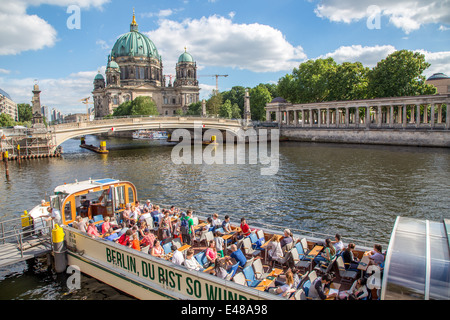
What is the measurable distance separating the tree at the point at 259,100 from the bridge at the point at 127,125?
87.6 feet

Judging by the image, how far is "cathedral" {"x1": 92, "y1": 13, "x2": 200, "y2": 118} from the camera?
468 feet

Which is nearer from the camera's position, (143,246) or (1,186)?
(143,246)

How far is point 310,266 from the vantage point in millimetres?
9906

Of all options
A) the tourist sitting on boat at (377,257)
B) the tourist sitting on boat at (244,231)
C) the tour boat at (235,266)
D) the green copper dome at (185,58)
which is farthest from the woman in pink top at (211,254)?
the green copper dome at (185,58)

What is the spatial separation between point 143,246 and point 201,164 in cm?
2972

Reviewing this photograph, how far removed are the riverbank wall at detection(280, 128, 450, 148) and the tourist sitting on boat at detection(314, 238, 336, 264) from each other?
51930 millimetres

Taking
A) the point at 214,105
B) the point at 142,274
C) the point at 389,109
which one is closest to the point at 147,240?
the point at 142,274

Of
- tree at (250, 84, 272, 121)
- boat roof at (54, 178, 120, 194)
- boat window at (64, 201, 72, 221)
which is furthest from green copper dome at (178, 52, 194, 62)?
boat window at (64, 201, 72, 221)

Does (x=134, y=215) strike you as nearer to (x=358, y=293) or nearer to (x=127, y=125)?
(x=358, y=293)

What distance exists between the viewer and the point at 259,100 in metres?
96.2

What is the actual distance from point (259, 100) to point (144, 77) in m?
75.1

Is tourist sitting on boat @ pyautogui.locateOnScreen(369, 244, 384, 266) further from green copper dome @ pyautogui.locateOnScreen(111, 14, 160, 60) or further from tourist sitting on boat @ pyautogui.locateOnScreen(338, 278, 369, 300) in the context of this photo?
Answer: green copper dome @ pyautogui.locateOnScreen(111, 14, 160, 60)
